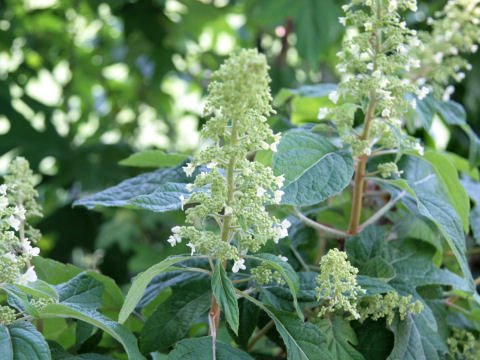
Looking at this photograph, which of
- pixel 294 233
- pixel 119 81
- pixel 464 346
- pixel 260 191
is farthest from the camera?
pixel 119 81

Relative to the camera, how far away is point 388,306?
2.49 ft

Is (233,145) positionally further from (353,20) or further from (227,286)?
(353,20)

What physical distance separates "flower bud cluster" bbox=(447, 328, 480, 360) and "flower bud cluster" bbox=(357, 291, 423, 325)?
124 millimetres

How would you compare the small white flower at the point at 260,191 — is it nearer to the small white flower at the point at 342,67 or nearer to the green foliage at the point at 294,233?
the green foliage at the point at 294,233

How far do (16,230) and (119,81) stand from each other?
206cm

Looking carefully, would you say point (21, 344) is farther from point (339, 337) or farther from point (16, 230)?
point (339, 337)

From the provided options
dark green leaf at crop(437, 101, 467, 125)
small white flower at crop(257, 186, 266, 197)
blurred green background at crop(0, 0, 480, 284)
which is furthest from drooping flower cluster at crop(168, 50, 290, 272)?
blurred green background at crop(0, 0, 480, 284)

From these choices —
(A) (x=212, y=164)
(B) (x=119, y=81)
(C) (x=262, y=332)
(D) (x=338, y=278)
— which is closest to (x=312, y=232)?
(C) (x=262, y=332)

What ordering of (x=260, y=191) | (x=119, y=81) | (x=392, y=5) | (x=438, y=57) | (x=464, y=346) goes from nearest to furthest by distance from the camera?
(x=260, y=191) → (x=392, y=5) → (x=464, y=346) → (x=438, y=57) → (x=119, y=81)

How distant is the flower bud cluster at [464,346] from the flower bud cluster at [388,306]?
0.12m

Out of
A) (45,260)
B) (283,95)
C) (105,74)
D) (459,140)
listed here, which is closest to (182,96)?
(105,74)

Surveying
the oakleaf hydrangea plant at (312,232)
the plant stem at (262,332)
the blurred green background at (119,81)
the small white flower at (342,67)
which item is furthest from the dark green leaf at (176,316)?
the blurred green background at (119,81)

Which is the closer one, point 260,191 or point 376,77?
point 260,191

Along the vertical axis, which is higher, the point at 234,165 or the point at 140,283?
the point at 234,165
